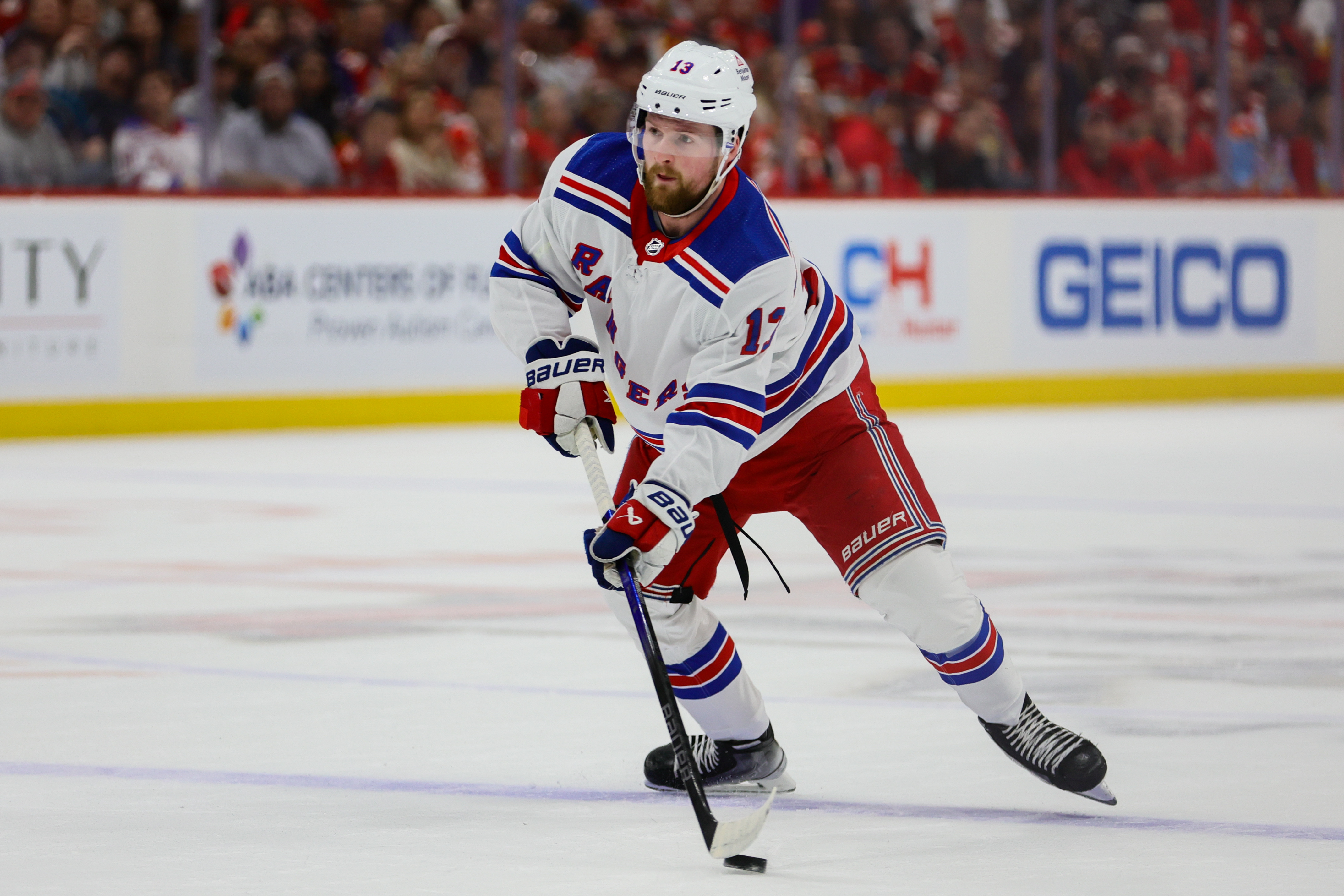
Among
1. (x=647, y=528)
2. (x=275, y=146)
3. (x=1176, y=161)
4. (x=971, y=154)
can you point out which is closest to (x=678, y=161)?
(x=647, y=528)

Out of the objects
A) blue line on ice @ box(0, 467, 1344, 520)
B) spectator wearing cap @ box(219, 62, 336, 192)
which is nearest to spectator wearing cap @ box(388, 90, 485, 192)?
spectator wearing cap @ box(219, 62, 336, 192)

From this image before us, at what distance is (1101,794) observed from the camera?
3531 millimetres

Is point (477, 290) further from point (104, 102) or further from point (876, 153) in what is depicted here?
point (876, 153)

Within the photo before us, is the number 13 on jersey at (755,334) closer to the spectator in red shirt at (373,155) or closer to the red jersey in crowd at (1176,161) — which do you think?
the spectator in red shirt at (373,155)

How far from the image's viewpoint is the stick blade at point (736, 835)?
10.3ft

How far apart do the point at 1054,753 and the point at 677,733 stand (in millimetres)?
628

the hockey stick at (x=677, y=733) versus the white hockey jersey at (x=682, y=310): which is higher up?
the white hockey jersey at (x=682, y=310)

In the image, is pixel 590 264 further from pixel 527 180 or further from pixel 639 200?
pixel 527 180

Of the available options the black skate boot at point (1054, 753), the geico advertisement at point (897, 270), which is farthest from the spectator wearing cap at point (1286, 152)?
the black skate boot at point (1054, 753)

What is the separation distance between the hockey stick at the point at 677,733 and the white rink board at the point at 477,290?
476cm

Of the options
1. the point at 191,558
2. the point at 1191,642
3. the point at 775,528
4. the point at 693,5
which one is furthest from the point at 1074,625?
the point at 693,5

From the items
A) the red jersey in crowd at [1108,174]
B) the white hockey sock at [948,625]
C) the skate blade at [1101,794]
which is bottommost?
the red jersey in crowd at [1108,174]

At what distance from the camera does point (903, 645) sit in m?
5.04

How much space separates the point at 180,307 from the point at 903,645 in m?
5.78
